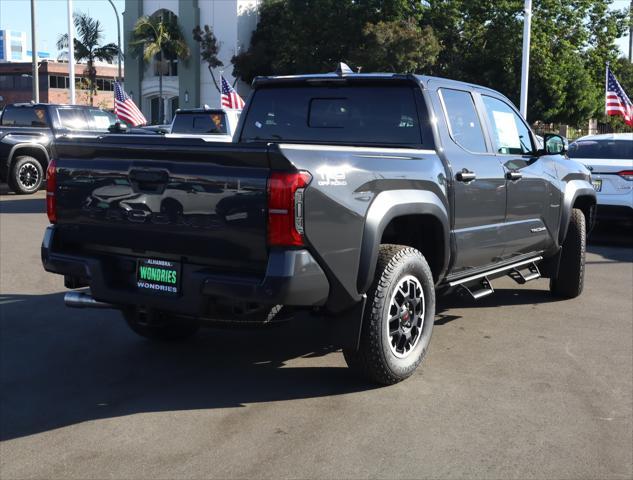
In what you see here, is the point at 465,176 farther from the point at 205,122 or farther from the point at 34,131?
the point at 34,131

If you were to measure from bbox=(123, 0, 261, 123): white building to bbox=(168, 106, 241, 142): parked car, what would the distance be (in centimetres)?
3384

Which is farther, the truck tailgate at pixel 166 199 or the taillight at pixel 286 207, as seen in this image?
the truck tailgate at pixel 166 199

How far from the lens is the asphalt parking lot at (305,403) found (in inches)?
150

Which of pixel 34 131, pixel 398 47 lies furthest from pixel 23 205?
pixel 398 47

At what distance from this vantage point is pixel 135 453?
3.90 metres

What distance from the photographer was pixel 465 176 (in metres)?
5.39

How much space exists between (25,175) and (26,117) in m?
1.39

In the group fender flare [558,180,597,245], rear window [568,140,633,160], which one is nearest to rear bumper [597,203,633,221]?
rear window [568,140,633,160]

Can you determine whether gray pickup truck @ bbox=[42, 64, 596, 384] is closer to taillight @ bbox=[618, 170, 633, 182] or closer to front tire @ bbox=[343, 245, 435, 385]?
front tire @ bbox=[343, 245, 435, 385]

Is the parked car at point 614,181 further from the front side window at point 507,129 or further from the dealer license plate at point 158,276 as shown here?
the dealer license plate at point 158,276

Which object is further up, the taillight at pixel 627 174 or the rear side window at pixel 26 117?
the rear side window at pixel 26 117

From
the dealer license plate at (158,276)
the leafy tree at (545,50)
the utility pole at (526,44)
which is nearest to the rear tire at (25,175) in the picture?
the dealer license plate at (158,276)

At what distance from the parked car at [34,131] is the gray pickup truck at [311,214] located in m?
11.1

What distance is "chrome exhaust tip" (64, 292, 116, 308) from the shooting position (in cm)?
473
